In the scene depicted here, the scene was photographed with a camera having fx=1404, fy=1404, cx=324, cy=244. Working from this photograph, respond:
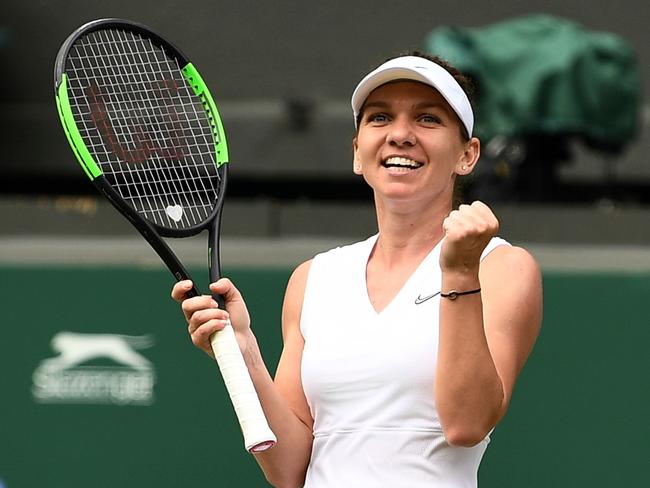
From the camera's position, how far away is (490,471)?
187 inches

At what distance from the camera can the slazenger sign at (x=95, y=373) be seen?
489cm

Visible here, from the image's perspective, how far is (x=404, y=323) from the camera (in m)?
2.48

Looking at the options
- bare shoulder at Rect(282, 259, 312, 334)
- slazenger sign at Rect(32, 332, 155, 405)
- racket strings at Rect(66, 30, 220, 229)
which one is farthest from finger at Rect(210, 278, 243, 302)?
slazenger sign at Rect(32, 332, 155, 405)

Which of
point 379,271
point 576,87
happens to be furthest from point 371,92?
point 576,87

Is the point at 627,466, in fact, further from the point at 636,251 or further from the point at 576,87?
the point at 576,87

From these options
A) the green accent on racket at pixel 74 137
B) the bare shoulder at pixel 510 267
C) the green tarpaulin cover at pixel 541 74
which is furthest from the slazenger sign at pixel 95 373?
the bare shoulder at pixel 510 267

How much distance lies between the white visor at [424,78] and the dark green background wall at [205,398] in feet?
7.50

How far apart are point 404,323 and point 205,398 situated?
2517 millimetres

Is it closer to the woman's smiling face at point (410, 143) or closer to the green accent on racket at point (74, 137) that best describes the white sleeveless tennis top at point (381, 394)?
the woman's smiling face at point (410, 143)

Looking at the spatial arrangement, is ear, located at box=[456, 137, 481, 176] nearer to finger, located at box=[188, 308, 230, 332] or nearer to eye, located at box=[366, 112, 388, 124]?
eye, located at box=[366, 112, 388, 124]

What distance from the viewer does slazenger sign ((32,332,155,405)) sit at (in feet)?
16.0

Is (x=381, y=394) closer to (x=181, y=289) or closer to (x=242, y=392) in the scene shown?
(x=242, y=392)

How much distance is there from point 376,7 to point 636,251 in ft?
8.55

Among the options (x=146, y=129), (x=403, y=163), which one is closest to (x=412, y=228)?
(x=403, y=163)
